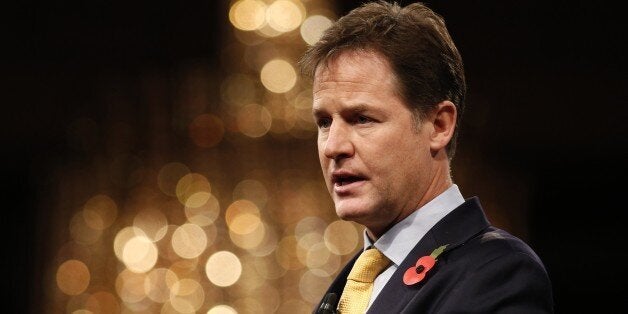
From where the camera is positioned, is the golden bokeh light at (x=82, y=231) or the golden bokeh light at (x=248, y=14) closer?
the golden bokeh light at (x=248, y=14)

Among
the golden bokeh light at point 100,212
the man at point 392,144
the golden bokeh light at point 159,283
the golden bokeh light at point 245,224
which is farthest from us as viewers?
the golden bokeh light at point 100,212

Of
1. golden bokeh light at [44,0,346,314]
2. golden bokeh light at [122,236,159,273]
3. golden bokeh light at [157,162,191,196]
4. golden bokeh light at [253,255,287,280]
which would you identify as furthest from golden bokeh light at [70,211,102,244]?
golden bokeh light at [253,255,287,280]

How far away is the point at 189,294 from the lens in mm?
2938

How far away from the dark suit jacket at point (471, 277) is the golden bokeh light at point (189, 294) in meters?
1.63

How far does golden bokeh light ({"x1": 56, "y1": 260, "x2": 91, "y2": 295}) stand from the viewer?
→ 3.07 meters

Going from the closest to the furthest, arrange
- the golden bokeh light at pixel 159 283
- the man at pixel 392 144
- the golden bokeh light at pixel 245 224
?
the man at pixel 392 144 → the golden bokeh light at pixel 245 224 → the golden bokeh light at pixel 159 283

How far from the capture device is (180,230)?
9.76 feet

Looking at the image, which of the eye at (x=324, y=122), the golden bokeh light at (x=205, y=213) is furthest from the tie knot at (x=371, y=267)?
the golden bokeh light at (x=205, y=213)

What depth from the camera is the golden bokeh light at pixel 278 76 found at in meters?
2.94

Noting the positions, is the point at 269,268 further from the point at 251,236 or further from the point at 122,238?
the point at 122,238

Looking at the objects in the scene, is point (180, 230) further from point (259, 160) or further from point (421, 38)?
point (421, 38)

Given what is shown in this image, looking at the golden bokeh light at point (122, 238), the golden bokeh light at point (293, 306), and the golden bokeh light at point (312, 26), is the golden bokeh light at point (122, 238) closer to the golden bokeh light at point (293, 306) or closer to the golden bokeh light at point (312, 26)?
the golden bokeh light at point (293, 306)

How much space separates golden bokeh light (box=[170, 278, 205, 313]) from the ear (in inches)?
62.7

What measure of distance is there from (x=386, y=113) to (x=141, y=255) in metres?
1.70
